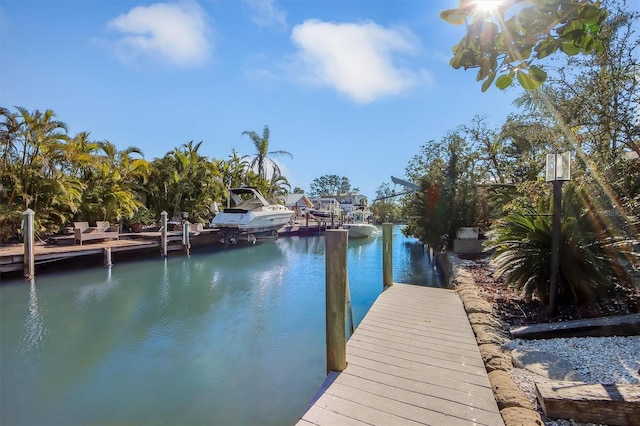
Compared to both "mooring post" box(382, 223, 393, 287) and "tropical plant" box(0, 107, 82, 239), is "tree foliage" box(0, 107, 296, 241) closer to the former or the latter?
"tropical plant" box(0, 107, 82, 239)

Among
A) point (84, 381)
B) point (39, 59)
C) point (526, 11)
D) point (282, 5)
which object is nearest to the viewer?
point (526, 11)

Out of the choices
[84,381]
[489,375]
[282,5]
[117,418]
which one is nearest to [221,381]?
[117,418]

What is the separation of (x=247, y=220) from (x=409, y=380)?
13807mm

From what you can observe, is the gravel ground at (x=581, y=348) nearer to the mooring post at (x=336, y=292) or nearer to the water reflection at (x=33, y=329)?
the mooring post at (x=336, y=292)

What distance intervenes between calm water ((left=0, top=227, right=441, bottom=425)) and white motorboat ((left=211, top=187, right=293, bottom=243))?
253 inches

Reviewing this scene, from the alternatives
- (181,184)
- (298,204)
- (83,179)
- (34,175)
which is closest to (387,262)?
(34,175)

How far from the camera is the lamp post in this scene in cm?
399

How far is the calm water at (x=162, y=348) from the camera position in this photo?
11.1ft

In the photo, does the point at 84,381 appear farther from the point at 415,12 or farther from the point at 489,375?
the point at 415,12

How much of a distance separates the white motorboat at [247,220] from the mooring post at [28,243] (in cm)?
802

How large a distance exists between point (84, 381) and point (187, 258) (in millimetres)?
9723

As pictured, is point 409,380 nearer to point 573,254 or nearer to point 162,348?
point 573,254

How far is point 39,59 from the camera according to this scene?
631cm

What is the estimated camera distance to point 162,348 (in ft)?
15.9
